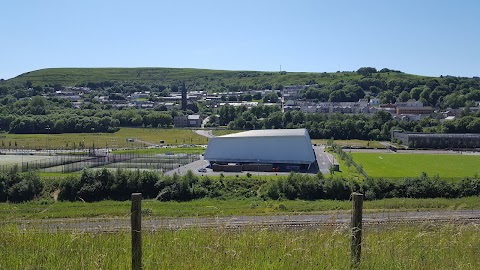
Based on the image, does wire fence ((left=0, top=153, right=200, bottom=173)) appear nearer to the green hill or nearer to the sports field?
the sports field

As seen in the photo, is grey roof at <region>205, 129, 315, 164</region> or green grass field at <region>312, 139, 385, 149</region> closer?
grey roof at <region>205, 129, 315, 164</region>

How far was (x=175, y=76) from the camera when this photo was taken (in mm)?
149500

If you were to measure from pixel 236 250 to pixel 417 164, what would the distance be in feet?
113

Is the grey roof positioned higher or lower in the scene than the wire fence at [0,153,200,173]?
higher

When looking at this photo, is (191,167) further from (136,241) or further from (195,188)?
(136,241)

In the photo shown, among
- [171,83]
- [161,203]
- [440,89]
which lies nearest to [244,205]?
[161,203]

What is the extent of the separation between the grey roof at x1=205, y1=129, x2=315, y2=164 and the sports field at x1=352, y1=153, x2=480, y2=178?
4797 millimetres

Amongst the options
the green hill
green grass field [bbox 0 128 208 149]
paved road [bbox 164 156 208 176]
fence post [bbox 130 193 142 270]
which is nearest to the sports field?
paved road [bbox 164 156 208 176]

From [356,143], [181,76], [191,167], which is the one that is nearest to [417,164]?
[356,143]

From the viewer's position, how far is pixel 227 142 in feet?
118

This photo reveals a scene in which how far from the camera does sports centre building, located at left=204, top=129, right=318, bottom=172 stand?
110 feet

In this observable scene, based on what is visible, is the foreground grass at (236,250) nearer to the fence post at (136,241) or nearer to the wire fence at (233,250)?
the wire fence at (233,250)

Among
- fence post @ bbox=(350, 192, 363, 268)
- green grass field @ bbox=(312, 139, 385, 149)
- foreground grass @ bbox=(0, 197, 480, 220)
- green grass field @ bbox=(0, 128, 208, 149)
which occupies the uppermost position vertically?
fence post @ bbox=(350, 192, 363, 268)

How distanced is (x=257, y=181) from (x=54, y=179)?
1162cm
